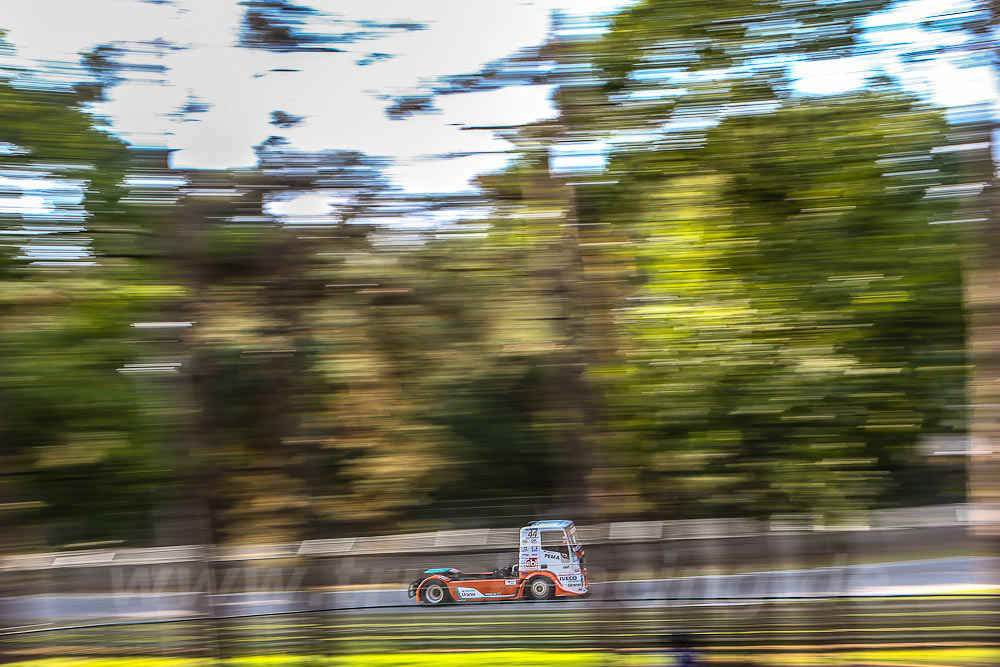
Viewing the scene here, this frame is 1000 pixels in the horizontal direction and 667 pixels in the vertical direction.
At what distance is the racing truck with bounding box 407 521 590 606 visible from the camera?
510 cm

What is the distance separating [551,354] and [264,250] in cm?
129

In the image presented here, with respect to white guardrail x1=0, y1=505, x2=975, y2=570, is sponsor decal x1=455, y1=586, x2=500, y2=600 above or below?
below

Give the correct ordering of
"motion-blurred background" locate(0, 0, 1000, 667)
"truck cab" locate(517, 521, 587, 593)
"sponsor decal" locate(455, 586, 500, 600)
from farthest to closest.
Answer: "sponsor decal" locate(455, 586, 500, 600)
"truck cab" locate(517, 521, 587, 593)
"motion-blurred background" locate(0, 0, 1000, 667)

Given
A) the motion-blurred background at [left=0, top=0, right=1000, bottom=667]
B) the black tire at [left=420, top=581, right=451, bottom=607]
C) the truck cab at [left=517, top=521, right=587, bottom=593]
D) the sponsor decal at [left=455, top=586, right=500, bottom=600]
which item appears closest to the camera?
the motion-blurred background at [left=0, top=0, right=1000, bottom=667]

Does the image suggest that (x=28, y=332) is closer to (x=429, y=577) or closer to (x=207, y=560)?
(x=207, y=560)

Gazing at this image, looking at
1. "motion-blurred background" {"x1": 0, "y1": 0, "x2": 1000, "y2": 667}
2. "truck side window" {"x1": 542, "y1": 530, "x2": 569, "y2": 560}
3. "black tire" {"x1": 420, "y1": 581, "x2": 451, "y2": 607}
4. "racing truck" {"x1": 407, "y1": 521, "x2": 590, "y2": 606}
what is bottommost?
"black tire" {"x1": 420, "y1": 581, "x2": 451, "y2": 607}

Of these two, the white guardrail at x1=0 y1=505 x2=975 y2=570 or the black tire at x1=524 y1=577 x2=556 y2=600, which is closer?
the white guardrail at x1=0 y1=505 x2=975 y2=570

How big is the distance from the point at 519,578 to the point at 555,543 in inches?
47.5

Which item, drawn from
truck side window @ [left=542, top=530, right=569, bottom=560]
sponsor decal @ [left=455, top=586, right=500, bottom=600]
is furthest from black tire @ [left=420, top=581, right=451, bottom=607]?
truck side window @ [left=542, top=530, right=569, bottom=560]

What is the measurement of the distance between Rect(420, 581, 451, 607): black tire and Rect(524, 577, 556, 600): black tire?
0.73 meters

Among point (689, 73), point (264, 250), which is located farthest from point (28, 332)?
point (689, 73)

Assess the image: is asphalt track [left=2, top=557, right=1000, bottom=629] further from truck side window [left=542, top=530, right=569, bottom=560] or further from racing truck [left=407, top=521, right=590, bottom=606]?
truck side window [left=542, top=530, right=569, bottom=560]

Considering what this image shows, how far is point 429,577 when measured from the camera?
614 cm

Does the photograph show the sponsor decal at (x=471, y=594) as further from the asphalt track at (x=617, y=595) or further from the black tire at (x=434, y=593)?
the asphalt track at (x=617, y=595)
